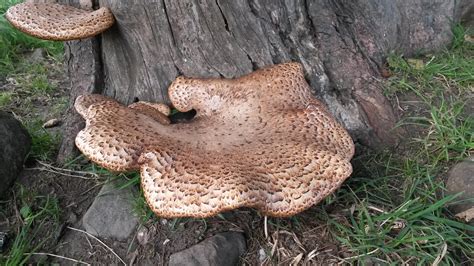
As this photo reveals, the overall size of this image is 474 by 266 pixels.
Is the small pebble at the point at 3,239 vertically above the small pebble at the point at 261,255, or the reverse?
the small pebble at the point at 3,239

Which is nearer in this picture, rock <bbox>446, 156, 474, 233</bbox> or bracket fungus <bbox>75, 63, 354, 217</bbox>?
bracket fungus <bbox>75, 63, 354, 217</bbox>

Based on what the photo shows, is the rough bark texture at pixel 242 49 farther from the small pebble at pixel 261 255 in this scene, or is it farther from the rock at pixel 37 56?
the rock at pixel 37 56

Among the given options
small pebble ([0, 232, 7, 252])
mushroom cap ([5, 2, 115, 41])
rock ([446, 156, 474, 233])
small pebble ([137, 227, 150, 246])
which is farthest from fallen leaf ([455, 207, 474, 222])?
small pebble ([0, 232, 7, 252])

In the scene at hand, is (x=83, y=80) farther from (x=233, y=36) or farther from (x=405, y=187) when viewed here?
(x=405, y=187)

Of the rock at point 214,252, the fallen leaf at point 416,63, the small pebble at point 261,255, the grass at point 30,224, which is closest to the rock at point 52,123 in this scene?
the grass at point 30,224

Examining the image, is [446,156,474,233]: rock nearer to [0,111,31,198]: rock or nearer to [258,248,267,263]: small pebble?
[258,248,267,263]: small pebble

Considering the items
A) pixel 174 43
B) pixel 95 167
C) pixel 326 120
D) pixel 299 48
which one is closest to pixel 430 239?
pixel 326 120

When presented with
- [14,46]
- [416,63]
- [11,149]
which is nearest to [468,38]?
[416,63]
